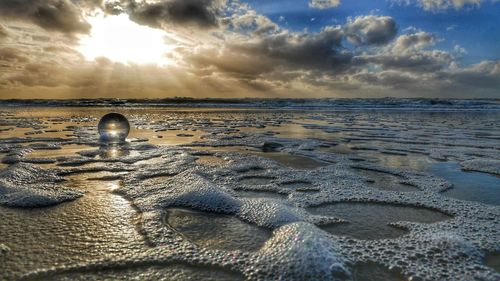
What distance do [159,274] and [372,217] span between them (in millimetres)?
1792

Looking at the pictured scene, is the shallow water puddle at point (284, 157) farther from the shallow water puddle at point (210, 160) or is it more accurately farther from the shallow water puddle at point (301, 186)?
the shallow water puddle at point (301, 186)

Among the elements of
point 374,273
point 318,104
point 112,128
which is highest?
point 318,104

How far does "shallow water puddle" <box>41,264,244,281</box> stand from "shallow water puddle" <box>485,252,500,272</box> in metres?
1.47

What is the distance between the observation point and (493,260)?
1965mm

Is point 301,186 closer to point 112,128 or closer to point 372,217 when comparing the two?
point 372,217

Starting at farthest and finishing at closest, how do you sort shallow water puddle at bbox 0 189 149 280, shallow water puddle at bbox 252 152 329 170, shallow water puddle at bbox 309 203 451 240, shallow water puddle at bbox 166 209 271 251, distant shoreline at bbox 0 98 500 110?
A: distant shoreline at bbox 0 98 500 110 → shallow water puddle at bbox 252 152 329 170 → shallow water puddle at bbox 309 203 451 240 → shallow water puddle at bbox 166 209 271 251 → shallow water puddle at bbox 0 189 149 280

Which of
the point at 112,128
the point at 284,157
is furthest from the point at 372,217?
the point at 112,128

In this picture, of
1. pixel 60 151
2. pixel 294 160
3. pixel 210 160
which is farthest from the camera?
pixel 60 151

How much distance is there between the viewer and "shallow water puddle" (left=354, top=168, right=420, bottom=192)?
11.8ft

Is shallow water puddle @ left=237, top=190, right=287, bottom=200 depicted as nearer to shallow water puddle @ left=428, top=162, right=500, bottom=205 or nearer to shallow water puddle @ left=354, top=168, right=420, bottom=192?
shallow water puddle @ left=354, top=168, right=420, bottom=192

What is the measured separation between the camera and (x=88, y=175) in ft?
12.9

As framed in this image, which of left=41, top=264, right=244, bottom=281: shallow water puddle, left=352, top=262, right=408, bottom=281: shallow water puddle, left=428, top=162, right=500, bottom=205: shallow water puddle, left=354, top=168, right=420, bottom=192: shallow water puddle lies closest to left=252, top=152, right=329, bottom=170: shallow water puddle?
left=354, top=168, right=420, bottom=192: shallow water puddle

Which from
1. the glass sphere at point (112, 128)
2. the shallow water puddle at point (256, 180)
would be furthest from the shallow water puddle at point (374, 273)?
the glass sphere at point (112, 128)

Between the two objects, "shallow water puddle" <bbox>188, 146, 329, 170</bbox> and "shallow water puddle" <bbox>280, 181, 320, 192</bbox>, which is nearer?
"shallow water puddle" <bbox>280, 181, 320, 192</bbox>
